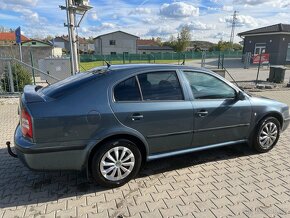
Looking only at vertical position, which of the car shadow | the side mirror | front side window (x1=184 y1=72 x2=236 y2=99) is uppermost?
front side window (x1=184 y1=72 x2=236 y2=99)

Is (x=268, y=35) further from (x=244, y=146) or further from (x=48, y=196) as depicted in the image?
(x=48, y=196)

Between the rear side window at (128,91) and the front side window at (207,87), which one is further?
the front side window at (207,87)

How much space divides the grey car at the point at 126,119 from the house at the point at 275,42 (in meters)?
29.7

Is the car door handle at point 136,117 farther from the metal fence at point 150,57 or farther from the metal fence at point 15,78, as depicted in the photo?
the metal fence at point 150,57

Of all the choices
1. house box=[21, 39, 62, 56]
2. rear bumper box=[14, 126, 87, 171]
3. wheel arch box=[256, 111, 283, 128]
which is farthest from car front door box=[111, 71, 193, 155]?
house box=[21, 39, 62, 56]

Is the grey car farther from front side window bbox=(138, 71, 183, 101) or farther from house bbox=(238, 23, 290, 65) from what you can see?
house bbox=(238, 23, 290, 65)

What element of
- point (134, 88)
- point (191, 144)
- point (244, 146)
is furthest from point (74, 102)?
point (244, 146)

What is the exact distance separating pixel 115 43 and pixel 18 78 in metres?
56.3

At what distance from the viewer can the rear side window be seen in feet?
10.2

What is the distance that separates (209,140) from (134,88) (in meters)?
1.43

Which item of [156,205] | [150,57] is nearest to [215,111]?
[156,205]

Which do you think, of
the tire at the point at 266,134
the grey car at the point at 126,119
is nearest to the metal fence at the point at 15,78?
the grey car at the point at 126,119

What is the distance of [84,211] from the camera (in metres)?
2.78

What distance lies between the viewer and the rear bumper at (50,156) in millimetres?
2775
